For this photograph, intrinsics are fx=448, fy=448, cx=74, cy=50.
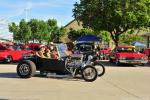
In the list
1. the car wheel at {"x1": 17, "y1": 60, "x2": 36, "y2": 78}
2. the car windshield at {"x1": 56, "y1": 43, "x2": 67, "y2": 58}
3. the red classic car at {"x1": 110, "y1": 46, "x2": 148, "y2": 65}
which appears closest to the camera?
the car wheel at {"x1": 17, "y1": 60, "x2": 36, "y2": 78}

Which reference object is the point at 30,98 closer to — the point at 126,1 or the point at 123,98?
the point at 123,98

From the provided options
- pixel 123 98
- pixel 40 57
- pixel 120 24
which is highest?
pixel 120 24

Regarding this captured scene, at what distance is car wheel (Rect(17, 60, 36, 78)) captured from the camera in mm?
18359

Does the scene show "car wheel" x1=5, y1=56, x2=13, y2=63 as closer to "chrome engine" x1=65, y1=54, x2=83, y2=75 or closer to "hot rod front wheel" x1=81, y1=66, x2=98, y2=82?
"chrome engine" x1=65, y1=54, x2=83, y2=75

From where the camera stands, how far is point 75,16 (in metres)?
46.4

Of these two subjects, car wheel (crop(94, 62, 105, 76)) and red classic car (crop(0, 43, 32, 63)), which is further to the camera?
red classic car (crop(0, 43, 32, 63))

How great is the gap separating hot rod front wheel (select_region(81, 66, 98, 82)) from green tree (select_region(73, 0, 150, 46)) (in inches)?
968

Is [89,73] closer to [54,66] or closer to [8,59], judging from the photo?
[54,66]

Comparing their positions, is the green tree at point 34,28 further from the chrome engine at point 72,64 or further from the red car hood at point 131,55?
the chrome engine at point 72,64

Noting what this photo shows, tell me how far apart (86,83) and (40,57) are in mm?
2730

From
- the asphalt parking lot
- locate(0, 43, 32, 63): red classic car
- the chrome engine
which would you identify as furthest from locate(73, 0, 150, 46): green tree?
the asphalt parking lot

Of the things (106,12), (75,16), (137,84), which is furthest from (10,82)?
(75,16)

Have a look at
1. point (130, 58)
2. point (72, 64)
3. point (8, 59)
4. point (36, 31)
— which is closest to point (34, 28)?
point (36, 31)

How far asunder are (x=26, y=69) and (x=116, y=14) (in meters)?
24.7
